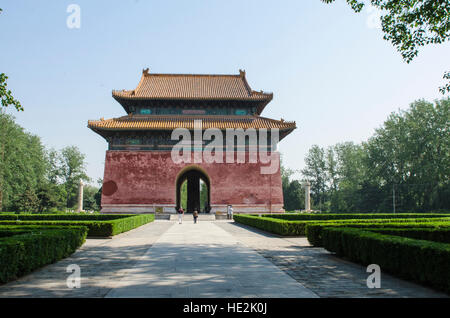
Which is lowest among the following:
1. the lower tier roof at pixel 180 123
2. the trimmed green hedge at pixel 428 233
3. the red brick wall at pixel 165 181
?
the trimmed green hedge at pixel 428 233

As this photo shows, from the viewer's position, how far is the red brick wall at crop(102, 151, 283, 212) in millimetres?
28172

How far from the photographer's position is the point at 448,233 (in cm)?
974

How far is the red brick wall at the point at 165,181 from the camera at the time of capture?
92.4 feet

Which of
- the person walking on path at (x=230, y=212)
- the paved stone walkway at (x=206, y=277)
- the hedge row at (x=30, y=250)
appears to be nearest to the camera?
the paved stone walkway at (x=206, y=277)

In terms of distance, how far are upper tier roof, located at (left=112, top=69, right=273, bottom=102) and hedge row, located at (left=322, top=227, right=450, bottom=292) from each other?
923 inches

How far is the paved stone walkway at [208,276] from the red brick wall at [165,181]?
18.9 m

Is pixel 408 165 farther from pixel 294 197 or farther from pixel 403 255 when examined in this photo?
pixel 403 255

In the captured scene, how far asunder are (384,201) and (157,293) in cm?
4343

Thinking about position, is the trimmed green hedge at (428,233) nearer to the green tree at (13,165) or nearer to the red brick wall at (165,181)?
the red brick wall at (165,181)

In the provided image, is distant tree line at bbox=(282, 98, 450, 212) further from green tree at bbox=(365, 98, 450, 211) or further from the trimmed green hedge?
the trimmed green hedge

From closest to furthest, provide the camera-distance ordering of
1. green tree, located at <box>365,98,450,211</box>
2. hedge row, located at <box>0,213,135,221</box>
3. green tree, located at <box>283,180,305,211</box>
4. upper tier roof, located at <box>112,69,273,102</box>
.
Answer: hedge row, located at <box>0,213,135,221</box>, upper tier roof, located at <box>112,69,273,102</box>, green tree, located at <box>365,98,450,211</box>, green tree, located at <box>283,180,305,211</box>

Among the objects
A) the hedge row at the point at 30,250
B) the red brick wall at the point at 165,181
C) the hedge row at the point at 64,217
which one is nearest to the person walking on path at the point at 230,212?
the red brick wall at the point at 165,181

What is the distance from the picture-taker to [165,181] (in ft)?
93.7

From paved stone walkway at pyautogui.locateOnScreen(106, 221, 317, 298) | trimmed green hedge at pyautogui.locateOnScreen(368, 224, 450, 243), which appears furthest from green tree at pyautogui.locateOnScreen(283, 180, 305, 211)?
paved stone walkway at pyautogui.locateOnScreen(106, 221, 317, 298)
